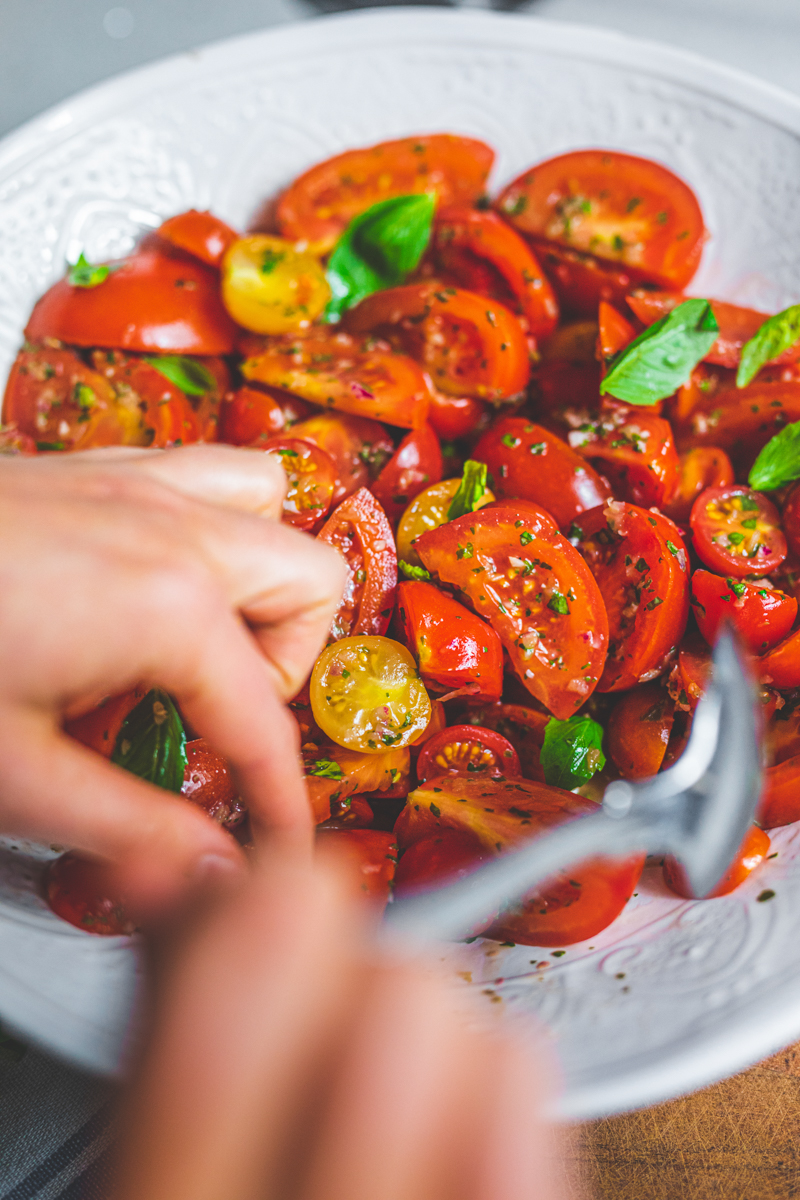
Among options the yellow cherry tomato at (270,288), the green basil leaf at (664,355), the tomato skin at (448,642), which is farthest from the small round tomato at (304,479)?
the green basil leaf at (664,355)

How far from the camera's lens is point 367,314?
6.08 feet

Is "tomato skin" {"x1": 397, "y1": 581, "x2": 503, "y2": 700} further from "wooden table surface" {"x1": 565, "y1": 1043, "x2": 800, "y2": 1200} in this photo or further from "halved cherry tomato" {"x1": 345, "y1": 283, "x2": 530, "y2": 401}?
"wooden table surface" {"x1": 565, "y1": 1043, "x2": 800, "y2": 1200}

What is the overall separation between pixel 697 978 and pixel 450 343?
1382mm

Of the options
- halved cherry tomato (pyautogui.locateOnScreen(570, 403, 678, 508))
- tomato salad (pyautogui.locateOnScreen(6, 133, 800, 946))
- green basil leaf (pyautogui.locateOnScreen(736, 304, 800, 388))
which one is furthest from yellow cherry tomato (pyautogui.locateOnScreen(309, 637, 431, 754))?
green basil leaf (pyautogui.locateOnScreen(736, 304, 800, 388))

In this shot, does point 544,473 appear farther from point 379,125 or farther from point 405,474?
point 379,125

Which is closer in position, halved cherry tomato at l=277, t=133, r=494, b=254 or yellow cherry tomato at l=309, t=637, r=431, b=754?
yellow cherry tomato at l=309, t=637, r=431, b=754

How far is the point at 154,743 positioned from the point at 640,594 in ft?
3.03

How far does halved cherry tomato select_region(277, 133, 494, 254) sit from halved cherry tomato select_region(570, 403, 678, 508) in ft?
2.57

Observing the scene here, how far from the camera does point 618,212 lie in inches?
73.4

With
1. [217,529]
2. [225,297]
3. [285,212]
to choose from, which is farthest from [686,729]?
→ [285,212]

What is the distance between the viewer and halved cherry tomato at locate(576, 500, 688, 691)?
4.64ft

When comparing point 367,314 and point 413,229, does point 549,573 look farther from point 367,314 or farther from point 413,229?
point 413,229

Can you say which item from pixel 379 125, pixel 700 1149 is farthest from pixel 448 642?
pixel 379 125

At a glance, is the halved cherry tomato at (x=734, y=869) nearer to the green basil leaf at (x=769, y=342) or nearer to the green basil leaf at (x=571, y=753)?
the green basil leaf at (x=571, y=753)
